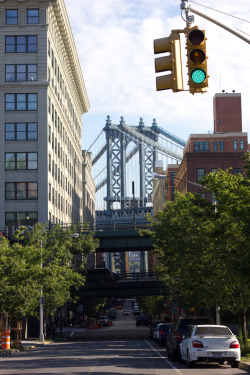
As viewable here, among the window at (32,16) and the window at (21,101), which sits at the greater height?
the window at (32,16)

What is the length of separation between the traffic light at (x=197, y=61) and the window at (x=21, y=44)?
69.4m

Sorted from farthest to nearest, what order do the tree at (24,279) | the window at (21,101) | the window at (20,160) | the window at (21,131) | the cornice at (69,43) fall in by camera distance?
1. the cornice at (69,43)
2. the window at (21,101)
3. the window at (21,131)
4. the window at (20,160)
5. the tree at (24,279)

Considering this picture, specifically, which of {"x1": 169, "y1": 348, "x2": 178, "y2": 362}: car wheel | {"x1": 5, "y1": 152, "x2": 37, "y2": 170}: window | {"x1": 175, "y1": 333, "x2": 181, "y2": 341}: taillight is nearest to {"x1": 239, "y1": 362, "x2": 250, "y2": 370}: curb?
{"x1": 175, "y1": 333, "x2": 181, "y2": 341}: taillight

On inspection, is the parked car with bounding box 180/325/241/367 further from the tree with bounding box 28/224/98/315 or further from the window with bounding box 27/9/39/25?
the window with bounding box 27/9/39/25

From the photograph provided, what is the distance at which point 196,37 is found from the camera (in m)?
12.7

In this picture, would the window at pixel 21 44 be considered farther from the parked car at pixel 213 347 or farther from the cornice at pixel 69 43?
the parked car at pixel 213 347

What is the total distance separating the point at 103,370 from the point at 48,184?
56.8 m

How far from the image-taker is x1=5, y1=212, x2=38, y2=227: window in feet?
254

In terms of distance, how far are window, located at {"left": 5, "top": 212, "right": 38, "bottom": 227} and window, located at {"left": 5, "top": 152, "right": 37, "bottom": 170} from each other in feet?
17.9

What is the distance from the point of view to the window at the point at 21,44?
79.8 metres

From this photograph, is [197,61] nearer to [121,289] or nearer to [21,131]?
[121,289]

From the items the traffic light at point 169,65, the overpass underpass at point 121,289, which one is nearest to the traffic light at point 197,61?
the traffic light at point 169,65

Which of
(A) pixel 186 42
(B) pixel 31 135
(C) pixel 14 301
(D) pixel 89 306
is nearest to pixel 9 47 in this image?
(B) pixel 31 135

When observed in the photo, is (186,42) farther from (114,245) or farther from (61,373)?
(114,245)
